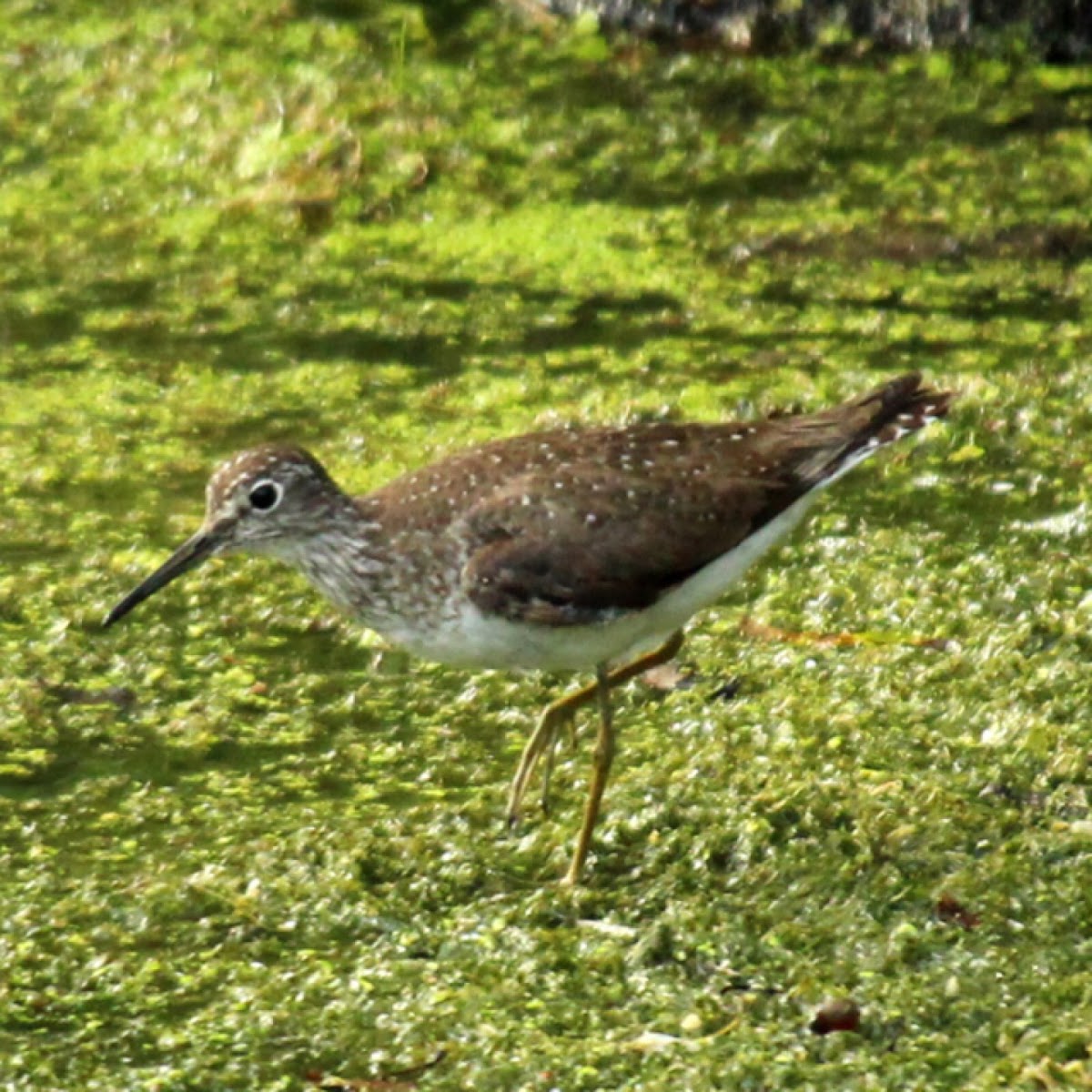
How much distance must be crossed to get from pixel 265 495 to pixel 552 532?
779mm

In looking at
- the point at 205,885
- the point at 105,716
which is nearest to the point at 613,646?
the point at 205,885

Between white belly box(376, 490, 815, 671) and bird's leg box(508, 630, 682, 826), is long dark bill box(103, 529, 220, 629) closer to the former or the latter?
white belly box(376, 490, 815, 671)

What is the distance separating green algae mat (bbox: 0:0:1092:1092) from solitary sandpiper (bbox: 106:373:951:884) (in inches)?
16.7

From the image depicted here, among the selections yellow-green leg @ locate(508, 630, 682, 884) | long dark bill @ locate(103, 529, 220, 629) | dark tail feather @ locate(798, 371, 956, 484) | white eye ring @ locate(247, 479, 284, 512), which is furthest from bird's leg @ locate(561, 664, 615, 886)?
long dark bill @ locate(103, 529, 220, 629)

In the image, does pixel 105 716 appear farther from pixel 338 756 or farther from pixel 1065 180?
pixel 1065 180

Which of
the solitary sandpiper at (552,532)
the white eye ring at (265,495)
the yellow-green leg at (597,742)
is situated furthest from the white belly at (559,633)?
the white eye ring at (265,495)

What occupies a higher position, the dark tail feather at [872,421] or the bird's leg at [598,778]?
the dark tail feather at [872,421]

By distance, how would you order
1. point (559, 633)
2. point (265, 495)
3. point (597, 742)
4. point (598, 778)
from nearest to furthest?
1. point (559, 633)
2. point (598, 778)
3. point (265, 495)
4. point (597, 742)

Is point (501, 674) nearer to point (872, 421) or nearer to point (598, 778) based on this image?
point (598, 778)

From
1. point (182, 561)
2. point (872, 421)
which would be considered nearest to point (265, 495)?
point (182, 561)

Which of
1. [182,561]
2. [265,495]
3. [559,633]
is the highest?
[265,495]

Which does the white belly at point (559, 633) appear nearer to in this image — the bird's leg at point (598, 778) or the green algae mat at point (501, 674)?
the bird's leg at point (598, 778)

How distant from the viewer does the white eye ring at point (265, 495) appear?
5.70 metres

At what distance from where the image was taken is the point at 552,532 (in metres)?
5.46
